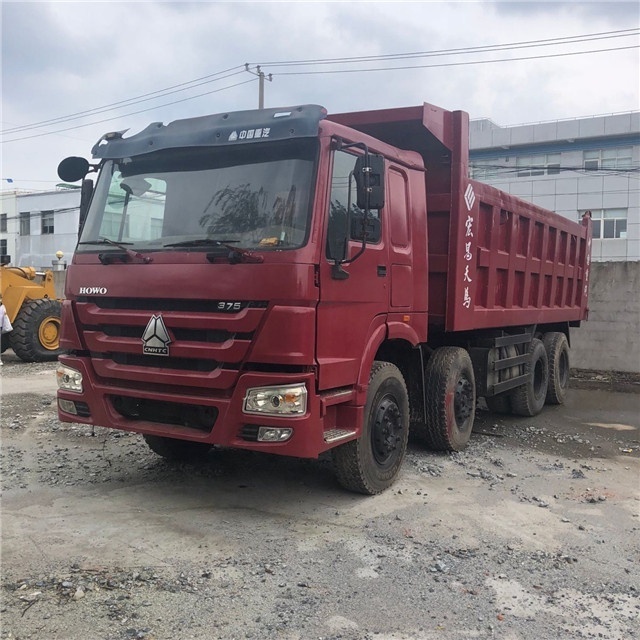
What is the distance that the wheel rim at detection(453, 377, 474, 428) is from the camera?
20.7ft

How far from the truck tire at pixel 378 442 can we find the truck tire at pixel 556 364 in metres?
4.76

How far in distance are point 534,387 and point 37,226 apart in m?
40.9

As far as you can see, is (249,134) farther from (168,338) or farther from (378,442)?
(378,442)

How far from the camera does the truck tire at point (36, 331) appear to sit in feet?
42.7

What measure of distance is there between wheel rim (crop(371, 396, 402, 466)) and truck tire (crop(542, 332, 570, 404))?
4.89 m

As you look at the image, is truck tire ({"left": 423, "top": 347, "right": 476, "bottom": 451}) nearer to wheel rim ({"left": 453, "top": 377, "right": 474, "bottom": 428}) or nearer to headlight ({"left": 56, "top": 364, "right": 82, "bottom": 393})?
wheel rim ({"left": 453, "top": 377, "right": 474, "bottom": 428})

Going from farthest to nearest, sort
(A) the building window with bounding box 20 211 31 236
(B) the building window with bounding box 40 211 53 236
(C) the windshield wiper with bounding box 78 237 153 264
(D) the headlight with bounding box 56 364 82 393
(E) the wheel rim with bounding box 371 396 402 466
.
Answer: (A) the building window with bounding box 20 211 31 236, (B) the building window with bounding box 40 211 53 236, (E) the wheel rim with bounding box 371 396 402 466, (D) the headlight with bounding box 56 364 82 393, (C) the windshield wiper with bounding box 78 237 153 264

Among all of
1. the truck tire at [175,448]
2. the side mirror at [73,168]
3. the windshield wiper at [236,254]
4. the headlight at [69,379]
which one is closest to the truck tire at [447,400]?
the truck tire at [175,448]

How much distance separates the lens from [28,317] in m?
13.0

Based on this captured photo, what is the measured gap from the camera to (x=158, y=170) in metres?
4.60

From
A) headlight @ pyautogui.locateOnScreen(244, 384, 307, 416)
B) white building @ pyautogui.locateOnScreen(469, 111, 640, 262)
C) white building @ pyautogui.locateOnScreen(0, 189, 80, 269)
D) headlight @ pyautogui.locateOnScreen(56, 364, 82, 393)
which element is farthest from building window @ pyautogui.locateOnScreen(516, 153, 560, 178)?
headlight @ pyautogui.locateOnScreen(244, 384, 307, 416)

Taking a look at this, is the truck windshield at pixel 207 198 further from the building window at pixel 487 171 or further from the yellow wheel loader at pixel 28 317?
the building window at pixel 487 171

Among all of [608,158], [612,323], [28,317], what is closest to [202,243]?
[612,323]

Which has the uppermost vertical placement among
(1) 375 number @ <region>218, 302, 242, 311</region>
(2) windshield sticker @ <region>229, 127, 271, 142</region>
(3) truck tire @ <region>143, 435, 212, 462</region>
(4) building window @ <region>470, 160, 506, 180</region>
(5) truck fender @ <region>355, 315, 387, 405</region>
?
(4) building window @ <region>470, 160, 506, 180</region>
